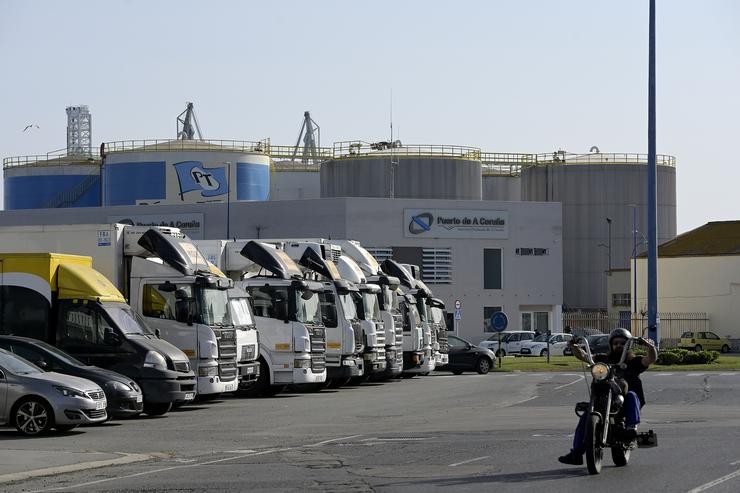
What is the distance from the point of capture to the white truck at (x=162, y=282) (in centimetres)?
2741

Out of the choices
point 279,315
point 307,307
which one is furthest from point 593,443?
point 307,307

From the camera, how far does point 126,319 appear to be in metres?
25.4

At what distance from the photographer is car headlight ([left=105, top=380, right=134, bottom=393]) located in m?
22.1

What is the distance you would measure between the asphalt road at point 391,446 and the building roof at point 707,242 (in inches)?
1923

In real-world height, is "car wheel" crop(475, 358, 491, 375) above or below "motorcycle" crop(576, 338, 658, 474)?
below

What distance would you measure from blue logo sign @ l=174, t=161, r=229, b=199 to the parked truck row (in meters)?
51.2

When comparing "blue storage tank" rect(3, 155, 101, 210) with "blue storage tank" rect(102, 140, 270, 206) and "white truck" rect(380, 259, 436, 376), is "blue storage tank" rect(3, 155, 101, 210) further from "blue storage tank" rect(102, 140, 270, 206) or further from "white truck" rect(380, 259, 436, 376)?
"white truck" rect(380, 259, 436, 376)

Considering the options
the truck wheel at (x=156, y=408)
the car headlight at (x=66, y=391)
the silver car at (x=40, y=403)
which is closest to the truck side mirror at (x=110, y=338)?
the truck wheel at (x=156, y=408)

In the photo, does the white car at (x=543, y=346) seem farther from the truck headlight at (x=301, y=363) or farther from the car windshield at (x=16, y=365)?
the car windshield at (x=16, y=365)

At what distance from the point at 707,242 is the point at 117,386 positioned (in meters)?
63.0

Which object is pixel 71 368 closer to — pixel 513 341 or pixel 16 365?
pixel 16 365

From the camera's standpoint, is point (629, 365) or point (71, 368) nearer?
point (629, 365)

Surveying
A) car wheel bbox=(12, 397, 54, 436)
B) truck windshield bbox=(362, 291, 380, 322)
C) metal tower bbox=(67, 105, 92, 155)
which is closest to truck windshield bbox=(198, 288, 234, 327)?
car wheel bbox=(12, 397, 54, 436)

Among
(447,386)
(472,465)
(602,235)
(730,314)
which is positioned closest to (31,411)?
(472,465)
